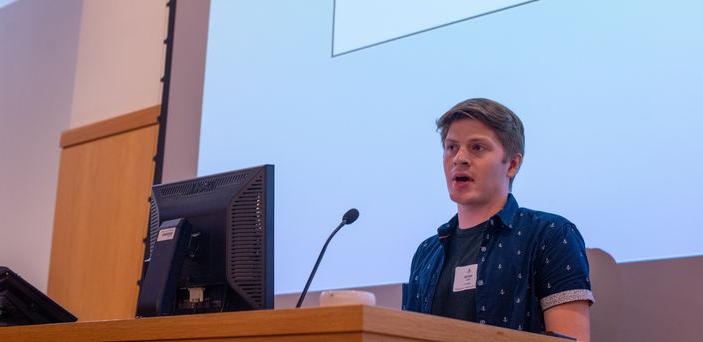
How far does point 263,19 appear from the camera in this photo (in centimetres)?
311

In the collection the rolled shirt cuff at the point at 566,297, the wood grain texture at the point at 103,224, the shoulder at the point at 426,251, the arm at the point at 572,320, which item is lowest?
the arm at the point at 572,320

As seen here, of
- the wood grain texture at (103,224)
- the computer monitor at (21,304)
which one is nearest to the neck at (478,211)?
the computer monitor at (21,304)

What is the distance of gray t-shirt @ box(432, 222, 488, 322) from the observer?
1.93 metres

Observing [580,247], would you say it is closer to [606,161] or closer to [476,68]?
[606,161]

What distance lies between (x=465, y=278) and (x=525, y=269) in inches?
5.8

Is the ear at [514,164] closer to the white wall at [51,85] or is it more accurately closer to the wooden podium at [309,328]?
the wooden podium at [309,328]

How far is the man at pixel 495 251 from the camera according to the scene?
180 centimetres

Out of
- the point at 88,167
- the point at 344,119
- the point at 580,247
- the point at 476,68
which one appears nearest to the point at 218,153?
the point at 344,119

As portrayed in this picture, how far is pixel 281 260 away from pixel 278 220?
136 millimetres

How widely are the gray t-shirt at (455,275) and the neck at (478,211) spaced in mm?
14

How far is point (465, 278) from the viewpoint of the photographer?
1.95m

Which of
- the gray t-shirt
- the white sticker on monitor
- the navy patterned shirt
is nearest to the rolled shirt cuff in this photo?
the navy patterned shirt

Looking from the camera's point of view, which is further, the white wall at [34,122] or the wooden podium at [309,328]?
the white wall at [34,122]

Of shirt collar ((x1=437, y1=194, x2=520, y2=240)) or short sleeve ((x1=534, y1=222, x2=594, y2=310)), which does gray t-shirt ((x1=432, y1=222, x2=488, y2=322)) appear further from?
short sleeve ((x1=534, y1=222, x2=594, y2=310))
